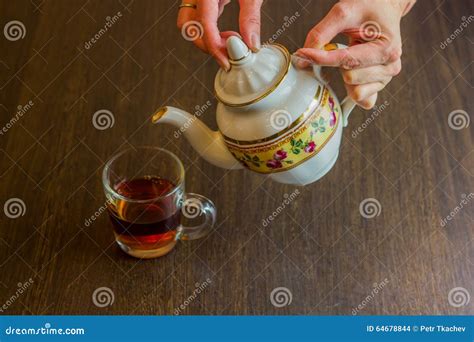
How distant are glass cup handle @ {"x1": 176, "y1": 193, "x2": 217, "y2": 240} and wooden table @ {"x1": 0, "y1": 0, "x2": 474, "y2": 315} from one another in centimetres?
1

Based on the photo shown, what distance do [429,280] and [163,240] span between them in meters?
0.40

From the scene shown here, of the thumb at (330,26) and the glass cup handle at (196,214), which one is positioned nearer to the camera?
the thumb at (330,26)

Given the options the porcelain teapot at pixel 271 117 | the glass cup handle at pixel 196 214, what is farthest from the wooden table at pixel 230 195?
the porcelain teapot at pixel 271 117

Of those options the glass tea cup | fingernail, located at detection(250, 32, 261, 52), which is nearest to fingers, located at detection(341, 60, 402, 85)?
fingernail, located at detection(250, 32, 261, 52)

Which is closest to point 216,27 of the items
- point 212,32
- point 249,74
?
point 212,32

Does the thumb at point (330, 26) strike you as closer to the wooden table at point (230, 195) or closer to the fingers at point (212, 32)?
the fingers at point (212, 32)

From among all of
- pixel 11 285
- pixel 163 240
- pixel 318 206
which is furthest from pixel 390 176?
pixel 11 285

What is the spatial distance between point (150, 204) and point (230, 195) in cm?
19

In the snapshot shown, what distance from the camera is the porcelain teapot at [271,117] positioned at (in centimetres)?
82

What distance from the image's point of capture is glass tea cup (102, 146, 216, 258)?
0.89 meters

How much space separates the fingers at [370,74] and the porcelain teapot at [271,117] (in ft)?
0.12

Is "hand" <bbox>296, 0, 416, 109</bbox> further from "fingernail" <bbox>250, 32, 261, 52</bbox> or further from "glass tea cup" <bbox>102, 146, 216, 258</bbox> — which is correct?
"glass tea cup" <bbox>102, 146, 216, 258</bbox>

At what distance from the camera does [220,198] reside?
1.02 metres

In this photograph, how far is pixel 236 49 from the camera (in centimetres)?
80
